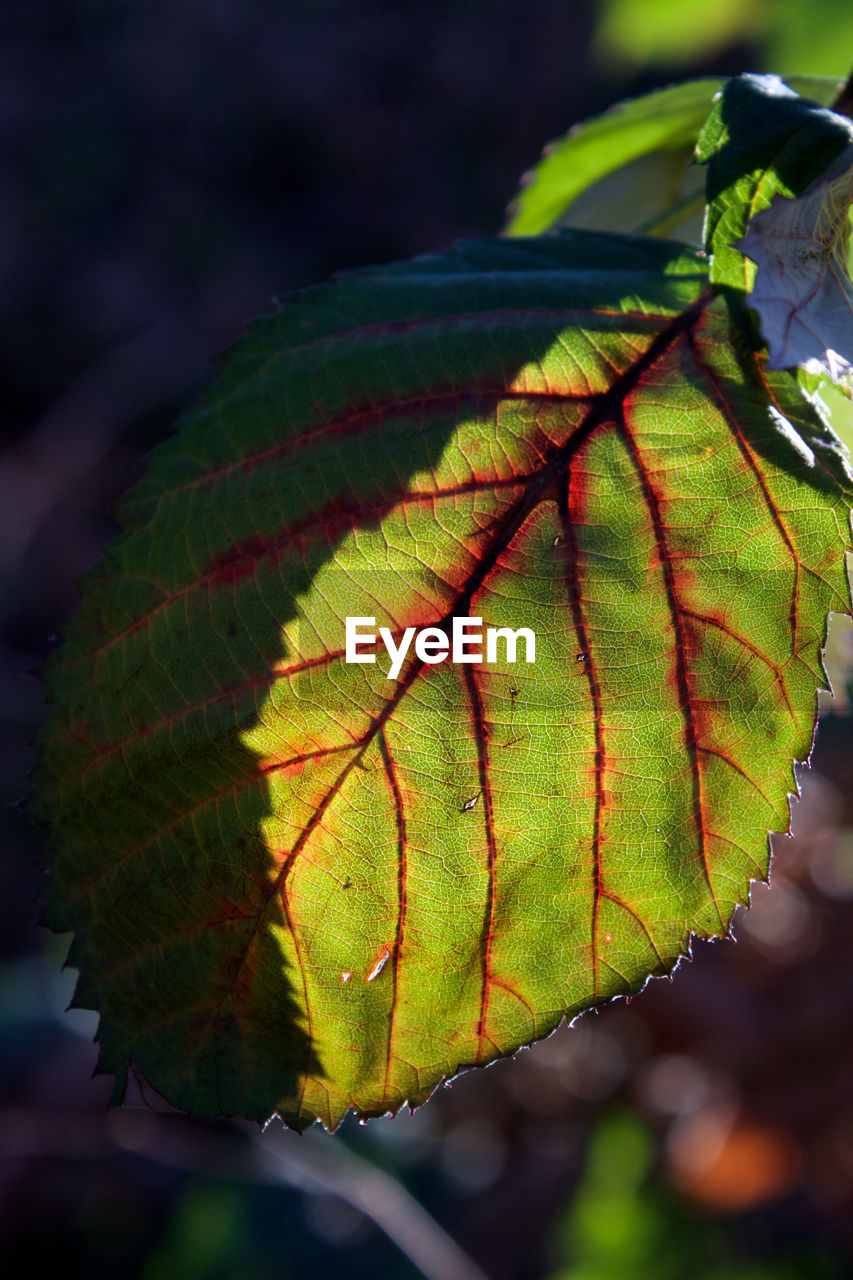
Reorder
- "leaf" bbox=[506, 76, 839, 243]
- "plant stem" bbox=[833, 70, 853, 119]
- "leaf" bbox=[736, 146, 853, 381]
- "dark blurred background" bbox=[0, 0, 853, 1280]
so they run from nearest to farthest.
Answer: "leaf" bbox=[736, 146, 853, 381] → "plant stem" bbox=[833, 70, 853, 119] → "leaf" bbox=[506, 76, 839, 243] → "dark blurred background" bbox=[0, 0, 853, 1280]

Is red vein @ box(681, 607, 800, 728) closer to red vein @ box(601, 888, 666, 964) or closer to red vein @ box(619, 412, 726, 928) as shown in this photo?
red vein @ box(619, 412, 726, 928)

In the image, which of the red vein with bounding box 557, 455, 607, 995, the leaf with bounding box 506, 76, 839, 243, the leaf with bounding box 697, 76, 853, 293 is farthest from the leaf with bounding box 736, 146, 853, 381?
the leaf with bounding box 506, 76, 839, 243

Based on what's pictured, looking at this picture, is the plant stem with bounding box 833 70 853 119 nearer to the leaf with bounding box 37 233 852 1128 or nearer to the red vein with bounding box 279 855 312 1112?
the leaf with bounding box 37 233 852 1128

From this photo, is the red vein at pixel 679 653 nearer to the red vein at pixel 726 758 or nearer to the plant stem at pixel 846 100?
the red vein at pixel 726 758

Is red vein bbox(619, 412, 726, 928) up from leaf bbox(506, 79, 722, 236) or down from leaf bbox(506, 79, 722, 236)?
down

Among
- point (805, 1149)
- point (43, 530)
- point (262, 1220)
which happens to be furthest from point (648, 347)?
point (43, 530)

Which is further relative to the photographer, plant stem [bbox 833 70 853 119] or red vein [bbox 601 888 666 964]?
plant stem [bbox 833 70 853 119]

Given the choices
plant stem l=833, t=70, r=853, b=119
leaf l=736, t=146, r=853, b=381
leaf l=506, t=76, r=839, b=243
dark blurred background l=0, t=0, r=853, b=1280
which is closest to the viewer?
leaf l=736, t=146, r=853, b=381

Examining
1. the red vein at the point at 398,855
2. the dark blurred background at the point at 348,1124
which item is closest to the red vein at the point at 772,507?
the red vein at the point at 398,855

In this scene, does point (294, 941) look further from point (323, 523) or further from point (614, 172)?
point (614, 172)

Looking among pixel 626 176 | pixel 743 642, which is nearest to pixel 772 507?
pixel 743 642
